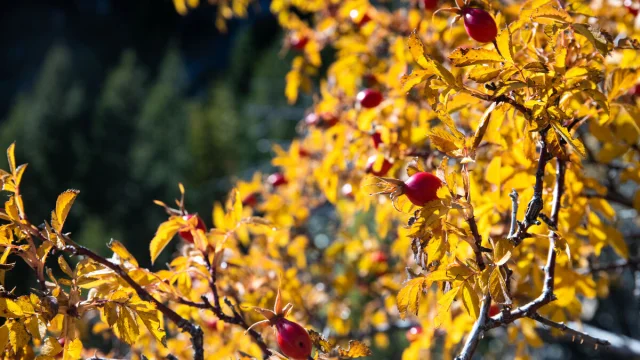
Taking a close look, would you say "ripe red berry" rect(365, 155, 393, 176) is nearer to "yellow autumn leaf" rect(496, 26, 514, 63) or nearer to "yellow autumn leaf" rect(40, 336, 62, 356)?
"yellow autumn leaf" rect(496, 26, 514, 63)

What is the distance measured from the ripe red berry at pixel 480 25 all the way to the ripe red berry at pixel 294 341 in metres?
0.34

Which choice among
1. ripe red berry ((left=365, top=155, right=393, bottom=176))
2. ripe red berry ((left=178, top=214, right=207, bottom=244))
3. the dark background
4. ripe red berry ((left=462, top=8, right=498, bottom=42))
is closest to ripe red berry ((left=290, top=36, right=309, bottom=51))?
ripe red berry ((left=365, top=155, right=393, bottom=176))

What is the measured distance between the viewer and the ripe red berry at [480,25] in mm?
561

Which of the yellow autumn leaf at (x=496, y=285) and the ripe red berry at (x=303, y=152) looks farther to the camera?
the ripe red berry at (x=303, y=152)

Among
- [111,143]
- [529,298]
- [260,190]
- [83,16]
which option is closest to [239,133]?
[111,143]

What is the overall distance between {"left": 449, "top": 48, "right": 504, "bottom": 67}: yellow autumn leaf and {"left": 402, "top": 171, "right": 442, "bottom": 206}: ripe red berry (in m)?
0.11

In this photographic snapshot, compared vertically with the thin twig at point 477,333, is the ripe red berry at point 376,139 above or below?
below

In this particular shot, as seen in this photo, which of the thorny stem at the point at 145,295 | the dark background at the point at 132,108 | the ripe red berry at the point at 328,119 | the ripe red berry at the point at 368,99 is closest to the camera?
the thorny stem at the point at 145,295

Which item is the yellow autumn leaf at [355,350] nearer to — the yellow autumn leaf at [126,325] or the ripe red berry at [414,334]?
the yellow autumn leaf at [126,325]

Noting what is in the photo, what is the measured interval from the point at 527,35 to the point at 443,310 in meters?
0.33

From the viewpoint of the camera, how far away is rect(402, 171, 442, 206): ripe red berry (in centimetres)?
52

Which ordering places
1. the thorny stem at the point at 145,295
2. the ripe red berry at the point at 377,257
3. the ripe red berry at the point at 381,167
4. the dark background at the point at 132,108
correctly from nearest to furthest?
the thorny stem at the point at 145,295 < the ripe red berry at the point at 381,167 < the ripe red berry at the point at 377,257 < the dark background at the point at 132,108

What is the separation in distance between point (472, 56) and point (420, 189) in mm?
127

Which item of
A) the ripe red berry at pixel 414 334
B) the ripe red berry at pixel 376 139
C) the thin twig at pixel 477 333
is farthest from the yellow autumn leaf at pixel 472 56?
the ripe red berry at pixel 414 334
